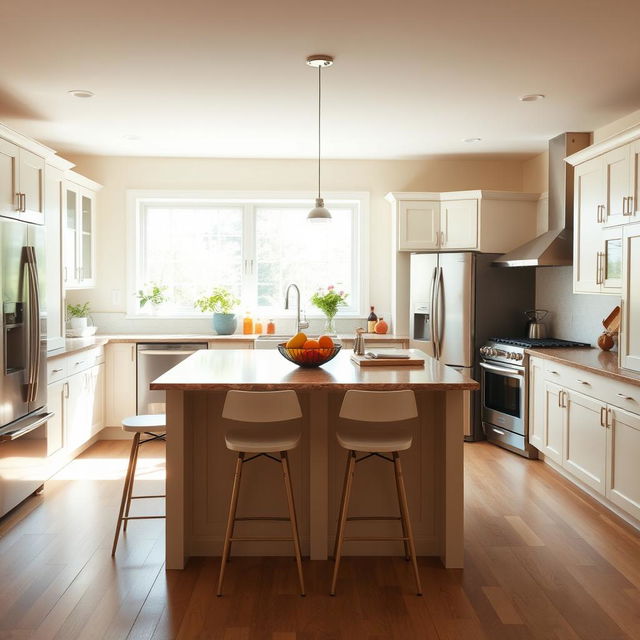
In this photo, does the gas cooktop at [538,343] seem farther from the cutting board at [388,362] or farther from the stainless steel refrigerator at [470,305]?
the cutting board at [388,362]

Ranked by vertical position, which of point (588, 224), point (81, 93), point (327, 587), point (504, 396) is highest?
point (81, 93)

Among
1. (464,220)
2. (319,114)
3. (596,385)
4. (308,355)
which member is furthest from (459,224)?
(308,355)

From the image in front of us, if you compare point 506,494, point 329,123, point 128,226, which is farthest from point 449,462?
point 128,226

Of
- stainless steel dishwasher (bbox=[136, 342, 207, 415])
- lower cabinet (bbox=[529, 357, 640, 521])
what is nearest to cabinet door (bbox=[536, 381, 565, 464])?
lower cabinet (bbox=[529, 357, 640, 521])

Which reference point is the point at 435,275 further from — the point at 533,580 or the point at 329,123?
the point at 533,580

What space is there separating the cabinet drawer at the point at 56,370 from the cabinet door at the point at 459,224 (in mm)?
3420

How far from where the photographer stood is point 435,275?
5.94 meters

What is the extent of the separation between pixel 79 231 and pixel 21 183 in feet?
5.84

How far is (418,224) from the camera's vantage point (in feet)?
20.2

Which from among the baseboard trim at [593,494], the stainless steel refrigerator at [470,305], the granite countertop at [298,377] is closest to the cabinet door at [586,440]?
the baseboard trim at [593,494]

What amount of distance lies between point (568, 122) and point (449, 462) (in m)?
3.06

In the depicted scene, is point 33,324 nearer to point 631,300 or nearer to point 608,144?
point 631,300

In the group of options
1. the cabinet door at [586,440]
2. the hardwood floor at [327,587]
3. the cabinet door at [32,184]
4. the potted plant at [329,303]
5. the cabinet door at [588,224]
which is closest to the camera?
the hardwood floor at [327,587]

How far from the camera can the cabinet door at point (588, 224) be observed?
433cm
